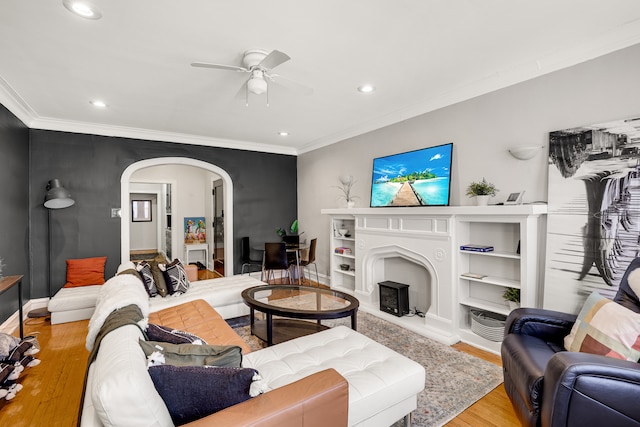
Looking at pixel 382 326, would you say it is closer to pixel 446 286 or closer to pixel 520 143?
pixel 446 286

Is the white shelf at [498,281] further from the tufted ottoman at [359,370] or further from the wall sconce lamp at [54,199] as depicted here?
the wall sconce lamp at [54,199]

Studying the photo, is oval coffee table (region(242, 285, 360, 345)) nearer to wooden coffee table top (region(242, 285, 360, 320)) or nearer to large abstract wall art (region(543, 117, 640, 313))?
wooden coffee table top (region(242, 285, 360, 320))

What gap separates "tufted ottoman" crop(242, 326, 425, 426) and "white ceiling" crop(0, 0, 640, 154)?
2.27 m

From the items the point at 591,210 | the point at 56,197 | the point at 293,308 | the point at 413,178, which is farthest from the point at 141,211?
the point at 591,210

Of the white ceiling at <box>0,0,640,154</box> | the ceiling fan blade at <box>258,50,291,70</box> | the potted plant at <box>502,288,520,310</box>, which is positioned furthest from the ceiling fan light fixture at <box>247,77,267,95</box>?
the potted plant at <box>502,288,520,310</box>

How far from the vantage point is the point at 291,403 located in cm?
126

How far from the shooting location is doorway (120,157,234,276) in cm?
491

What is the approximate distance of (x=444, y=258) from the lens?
3.41 m

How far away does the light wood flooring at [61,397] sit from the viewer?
6.89ft

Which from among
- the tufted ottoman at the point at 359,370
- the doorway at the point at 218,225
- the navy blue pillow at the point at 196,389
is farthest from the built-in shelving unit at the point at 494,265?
the doorway at the point at 218,225

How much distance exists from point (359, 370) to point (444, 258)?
1.96 metres

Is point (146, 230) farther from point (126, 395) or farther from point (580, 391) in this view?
point (580, 391)

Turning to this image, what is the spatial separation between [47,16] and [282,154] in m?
4.52

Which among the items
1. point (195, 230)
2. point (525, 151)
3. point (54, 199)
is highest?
point (525, 151)
